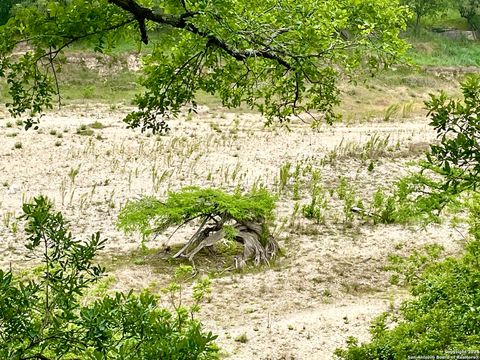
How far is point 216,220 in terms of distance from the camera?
907cm

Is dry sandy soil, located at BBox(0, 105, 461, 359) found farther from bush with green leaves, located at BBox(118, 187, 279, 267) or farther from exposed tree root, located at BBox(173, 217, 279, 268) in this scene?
bush with green leaves, located at BBox(118, 187, 279, 267)

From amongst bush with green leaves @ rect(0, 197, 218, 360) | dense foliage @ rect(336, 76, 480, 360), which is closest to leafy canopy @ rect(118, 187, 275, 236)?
dense foliage @ rect(336, 76, 480, 360)

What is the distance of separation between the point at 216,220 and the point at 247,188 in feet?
10.6

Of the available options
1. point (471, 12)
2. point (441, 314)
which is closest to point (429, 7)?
point (471, 12)

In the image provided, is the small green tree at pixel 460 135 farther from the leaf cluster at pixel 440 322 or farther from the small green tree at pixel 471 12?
the small green tree at pixel 471 12

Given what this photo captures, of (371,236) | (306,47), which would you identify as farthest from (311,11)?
(371,236)

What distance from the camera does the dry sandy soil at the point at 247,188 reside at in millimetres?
7047

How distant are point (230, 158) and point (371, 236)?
17.9ft

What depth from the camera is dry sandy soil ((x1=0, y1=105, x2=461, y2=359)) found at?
7.05 metres

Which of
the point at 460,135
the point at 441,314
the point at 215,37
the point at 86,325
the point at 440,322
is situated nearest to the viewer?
the point at 86,325

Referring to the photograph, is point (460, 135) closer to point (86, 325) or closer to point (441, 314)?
point (86, 325)

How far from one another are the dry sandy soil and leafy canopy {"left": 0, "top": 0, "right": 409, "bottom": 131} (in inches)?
126

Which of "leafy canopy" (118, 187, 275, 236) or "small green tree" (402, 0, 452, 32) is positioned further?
"small green tree" (402, 0, 452, 32)

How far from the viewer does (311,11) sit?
3.93 metres
